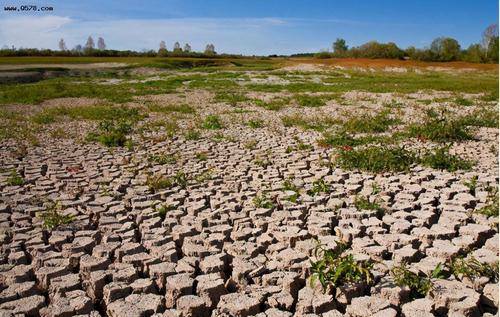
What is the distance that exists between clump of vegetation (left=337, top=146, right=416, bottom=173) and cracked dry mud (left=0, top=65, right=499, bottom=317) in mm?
220

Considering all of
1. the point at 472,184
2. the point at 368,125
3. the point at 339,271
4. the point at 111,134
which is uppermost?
the point at 368,125

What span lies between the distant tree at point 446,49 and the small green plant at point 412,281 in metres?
59.6

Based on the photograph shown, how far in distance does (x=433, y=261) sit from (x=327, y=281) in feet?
3.43

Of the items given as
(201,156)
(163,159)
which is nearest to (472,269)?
(201,156)

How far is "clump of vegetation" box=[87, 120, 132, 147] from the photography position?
9.52 metres

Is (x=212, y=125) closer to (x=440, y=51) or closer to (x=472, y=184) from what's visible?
(x=472, y=184)

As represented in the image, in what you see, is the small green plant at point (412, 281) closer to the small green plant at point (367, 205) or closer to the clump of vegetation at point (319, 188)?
the small green plant at point (367, 205)

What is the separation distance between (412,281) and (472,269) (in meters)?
0.56

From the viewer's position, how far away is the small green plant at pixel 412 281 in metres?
3.47

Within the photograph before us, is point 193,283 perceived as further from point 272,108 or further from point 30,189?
point 272,108

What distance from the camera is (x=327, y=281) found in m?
3.53

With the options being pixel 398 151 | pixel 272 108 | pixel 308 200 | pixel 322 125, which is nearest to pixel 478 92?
pixel 272 108

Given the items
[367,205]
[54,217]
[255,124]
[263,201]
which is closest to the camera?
[54,217]

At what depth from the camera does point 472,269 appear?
372cm
